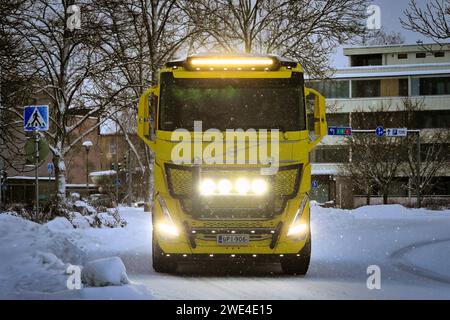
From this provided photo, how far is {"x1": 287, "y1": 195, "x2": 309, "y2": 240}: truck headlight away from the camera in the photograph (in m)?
10.8

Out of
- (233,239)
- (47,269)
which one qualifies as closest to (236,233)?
(233,239)

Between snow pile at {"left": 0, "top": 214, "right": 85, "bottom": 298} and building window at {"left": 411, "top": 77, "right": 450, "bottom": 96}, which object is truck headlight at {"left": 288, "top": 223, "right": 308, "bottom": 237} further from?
building window at {"left": 411, "top": 77, "right": 450, "bottom": 96}

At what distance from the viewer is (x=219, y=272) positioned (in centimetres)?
1194

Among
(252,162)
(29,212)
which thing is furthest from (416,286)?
(29,212)

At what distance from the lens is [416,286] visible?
10.2m

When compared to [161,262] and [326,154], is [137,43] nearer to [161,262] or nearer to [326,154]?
[161,262]

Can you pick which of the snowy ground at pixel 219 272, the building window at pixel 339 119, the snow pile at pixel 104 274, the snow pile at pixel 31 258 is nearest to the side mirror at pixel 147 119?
the snowy ground at pixel 219 272

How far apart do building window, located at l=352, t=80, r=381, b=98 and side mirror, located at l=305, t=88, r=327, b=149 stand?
215ft

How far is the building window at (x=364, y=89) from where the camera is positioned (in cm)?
7519

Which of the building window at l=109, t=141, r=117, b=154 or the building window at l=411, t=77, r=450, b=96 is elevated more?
the building window at l=411, t=77, r=450, b=96

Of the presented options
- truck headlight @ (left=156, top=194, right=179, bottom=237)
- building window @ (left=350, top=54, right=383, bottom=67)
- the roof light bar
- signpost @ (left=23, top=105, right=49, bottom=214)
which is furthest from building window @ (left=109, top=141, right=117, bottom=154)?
truck headlight @ (left=156, top=194, right=179, bottom=237)

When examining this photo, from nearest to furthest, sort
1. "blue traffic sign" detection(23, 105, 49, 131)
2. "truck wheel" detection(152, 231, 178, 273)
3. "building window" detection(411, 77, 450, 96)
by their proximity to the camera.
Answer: "truck wheel" detection(152, 231, 178, 273)
"blue traffic sign" detection(23, 105, 49, 131)
"building window" detection(411, 77, 450, 96)

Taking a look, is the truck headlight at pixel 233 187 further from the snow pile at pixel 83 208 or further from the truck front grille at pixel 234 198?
the snow pile at pixel 83 208
